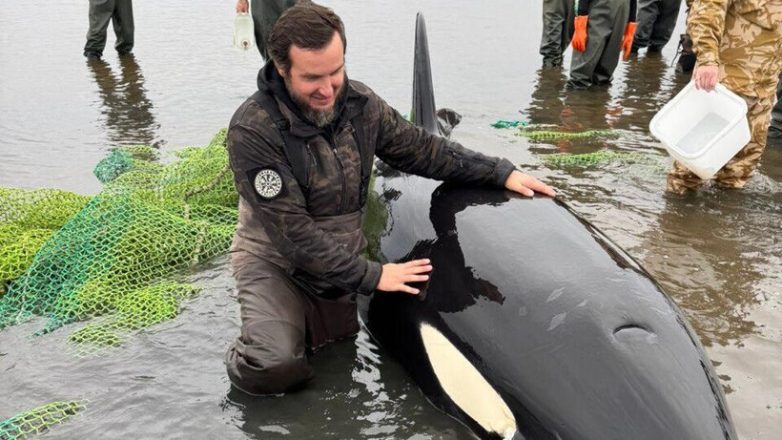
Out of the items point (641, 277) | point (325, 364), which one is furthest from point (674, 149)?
point (325, 364)

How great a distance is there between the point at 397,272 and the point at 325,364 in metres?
0.91

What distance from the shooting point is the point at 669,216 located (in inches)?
249

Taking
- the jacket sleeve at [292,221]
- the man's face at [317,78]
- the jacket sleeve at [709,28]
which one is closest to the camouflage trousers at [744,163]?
the jacket sleeve at [709,28]

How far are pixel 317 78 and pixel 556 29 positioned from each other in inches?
427

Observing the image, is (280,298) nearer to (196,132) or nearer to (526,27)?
(196,132)

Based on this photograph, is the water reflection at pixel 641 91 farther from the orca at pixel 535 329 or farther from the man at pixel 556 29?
the orca at pixel 535 329

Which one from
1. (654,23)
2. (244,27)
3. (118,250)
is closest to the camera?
(118,250)

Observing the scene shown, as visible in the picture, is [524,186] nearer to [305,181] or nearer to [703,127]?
[305,181]

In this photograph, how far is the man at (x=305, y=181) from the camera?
Answer: 3.75 m

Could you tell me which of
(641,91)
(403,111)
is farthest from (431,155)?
(641,91)

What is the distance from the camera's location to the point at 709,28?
20.1 feet

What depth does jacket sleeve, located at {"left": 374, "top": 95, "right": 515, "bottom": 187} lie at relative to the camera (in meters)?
4.18

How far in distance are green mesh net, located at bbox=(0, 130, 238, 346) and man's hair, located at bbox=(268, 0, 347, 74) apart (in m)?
2.06

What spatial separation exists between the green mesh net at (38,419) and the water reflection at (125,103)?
5.78 meters
